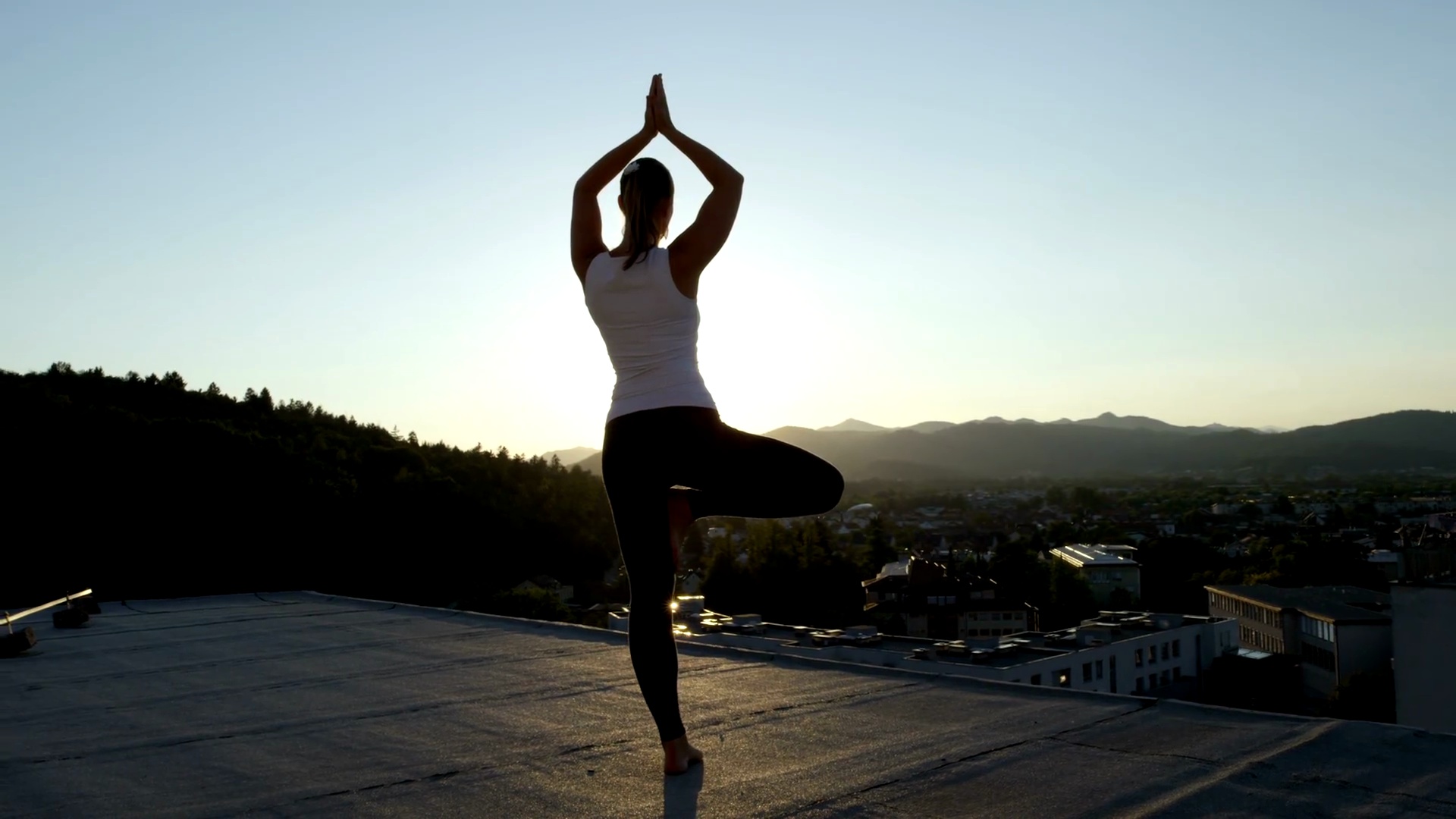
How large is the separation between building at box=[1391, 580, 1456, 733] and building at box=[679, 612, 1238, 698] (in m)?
3.00

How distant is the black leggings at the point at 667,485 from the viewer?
2.42 meters

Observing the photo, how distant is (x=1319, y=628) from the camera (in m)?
28.2

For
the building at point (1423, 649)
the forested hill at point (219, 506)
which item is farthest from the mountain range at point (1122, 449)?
the building at point (1423, 649)

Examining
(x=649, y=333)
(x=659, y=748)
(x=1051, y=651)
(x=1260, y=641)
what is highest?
(x=649, y=333)

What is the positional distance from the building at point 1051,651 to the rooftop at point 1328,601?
680 cm

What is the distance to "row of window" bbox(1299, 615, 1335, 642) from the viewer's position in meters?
27.4

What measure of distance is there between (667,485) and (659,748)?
728mm

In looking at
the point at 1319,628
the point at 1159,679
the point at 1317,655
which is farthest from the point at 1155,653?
→ the point at 1317,655

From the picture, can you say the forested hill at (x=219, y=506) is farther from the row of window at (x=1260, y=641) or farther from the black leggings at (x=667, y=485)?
the row of window at (x=1260, y=641)

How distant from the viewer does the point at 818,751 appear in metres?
2.59

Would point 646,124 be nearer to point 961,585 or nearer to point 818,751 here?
point 818,751

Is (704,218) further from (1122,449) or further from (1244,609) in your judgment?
(1122,449)

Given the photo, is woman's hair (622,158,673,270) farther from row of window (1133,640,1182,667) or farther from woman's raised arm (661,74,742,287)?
row of window (1133,640,1182,667)

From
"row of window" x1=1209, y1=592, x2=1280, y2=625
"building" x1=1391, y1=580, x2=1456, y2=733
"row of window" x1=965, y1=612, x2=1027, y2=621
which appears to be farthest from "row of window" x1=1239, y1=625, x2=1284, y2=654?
"building" x1=1391, y1=580, x2=1456, y2=733
